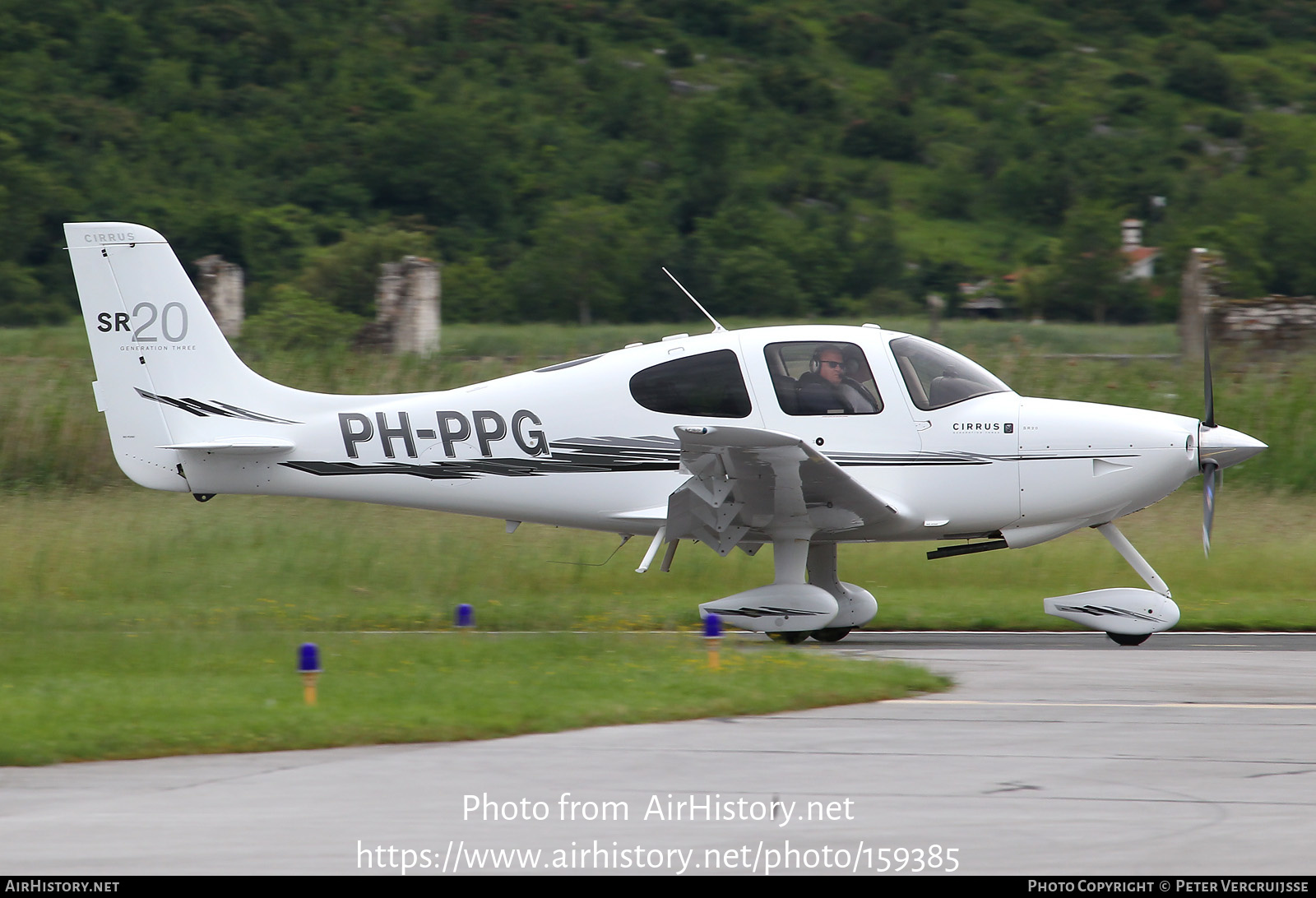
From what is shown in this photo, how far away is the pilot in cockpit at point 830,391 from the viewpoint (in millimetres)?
10156

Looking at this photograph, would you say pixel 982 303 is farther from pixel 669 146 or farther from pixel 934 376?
pixel 934 376

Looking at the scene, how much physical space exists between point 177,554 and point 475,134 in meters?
48.0

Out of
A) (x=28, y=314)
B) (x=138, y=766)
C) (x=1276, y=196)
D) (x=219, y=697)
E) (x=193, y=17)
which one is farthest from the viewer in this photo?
(x=193, y=17)

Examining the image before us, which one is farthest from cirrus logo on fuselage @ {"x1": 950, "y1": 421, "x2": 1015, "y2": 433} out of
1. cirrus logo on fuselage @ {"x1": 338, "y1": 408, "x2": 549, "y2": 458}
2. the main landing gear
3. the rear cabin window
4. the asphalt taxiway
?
cirrus logo on fuselage @ {"x1": 338, "y1": 408, "x2": 549, "y2": 458}

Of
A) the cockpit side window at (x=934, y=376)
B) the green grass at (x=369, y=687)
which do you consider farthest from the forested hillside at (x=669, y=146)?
the green grass at (x=369, y=687)

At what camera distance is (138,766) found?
6242mm

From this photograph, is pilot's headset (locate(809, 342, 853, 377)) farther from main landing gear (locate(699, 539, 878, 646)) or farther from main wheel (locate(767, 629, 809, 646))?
main wheel (locate(767, 629, 809, 646))

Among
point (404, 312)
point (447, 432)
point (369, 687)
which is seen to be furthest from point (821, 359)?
point (404, 312)

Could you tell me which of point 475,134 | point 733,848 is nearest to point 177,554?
point 733,848

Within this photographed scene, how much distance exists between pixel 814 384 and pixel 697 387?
805mm

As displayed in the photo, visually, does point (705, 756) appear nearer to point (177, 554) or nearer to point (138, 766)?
point (138, 766)

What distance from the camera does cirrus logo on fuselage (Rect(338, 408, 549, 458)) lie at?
10633 millimetres

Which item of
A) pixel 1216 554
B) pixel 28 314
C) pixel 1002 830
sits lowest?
pixel 28 314

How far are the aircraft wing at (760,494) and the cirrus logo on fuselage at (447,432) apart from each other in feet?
4.07
